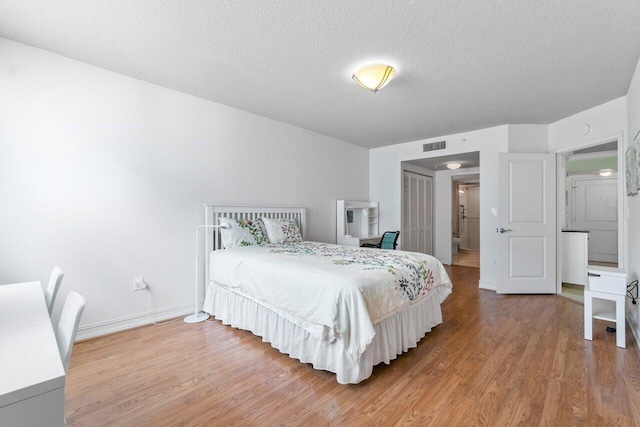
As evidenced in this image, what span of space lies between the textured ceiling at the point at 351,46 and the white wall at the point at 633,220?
19cm

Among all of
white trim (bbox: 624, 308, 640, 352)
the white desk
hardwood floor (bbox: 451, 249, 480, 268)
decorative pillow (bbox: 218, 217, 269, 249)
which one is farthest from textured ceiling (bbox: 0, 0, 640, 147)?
hardwood floor (bbox: 451, 249, 480, 268)

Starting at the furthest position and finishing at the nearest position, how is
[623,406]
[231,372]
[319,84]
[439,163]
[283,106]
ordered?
1. [439,163]
2. [283,106]
3. [319,84]
4. [231,372]
5. [623,406]

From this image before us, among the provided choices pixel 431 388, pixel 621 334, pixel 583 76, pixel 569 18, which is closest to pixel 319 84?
pixel 569 18

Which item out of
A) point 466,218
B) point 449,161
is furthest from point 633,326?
point 466,218

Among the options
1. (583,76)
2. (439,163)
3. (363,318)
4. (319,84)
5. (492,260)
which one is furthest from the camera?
(439,163)

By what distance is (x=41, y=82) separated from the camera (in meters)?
2.41

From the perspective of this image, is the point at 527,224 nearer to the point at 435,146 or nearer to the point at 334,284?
the point at 435,146

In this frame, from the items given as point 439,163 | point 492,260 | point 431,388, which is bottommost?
point 431,388

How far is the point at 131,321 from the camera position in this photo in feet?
9.35

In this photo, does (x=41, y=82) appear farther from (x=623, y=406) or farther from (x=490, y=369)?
(x=623, y=406)

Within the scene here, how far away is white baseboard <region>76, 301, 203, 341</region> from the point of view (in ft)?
8.50

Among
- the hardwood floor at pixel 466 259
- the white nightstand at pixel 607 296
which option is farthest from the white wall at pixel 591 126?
the hardwood floor at pixel 466 259

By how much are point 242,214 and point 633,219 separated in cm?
418

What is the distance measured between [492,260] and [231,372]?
159 inches
